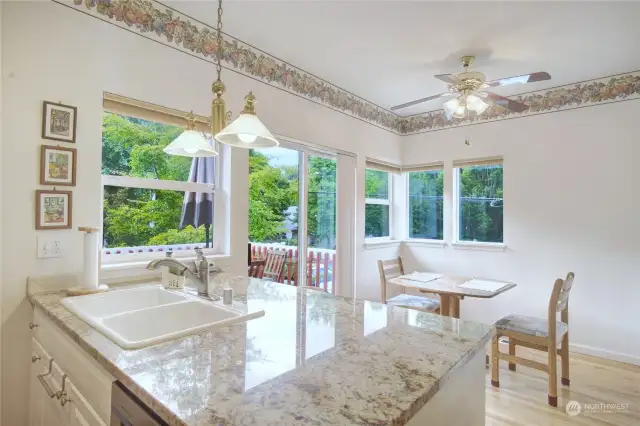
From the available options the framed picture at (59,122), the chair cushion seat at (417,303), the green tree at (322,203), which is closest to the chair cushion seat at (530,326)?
the chair cushion seat at (417,303)

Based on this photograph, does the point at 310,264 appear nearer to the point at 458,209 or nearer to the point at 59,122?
the point at 458,209

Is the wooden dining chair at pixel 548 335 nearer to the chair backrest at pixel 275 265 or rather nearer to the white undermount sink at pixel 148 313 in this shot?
the chair backrest at pixel 275 265

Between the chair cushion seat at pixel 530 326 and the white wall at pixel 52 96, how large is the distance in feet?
8.98

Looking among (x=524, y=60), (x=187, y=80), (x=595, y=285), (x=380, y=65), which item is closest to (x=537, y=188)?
(x=595, y=285)

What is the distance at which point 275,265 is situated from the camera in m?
3.28

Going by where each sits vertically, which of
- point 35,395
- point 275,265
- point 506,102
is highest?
point 506,102

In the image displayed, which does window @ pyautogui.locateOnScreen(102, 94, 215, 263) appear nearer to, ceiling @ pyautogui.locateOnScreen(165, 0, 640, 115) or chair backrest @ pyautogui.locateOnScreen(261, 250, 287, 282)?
ceiling @ pyautogui.locateOnScreen(165, 0, 640, 115)

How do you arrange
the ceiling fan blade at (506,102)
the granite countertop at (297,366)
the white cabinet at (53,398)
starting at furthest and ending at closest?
the ceiling fan blade at (506,102) → the white cabinet at (53,398) → the granite countertop at (297,366)

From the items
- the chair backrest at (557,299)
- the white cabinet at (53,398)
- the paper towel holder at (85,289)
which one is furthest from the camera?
the chair backrest at (557,299)

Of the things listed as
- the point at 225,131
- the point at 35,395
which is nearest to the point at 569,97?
the point at 225,131

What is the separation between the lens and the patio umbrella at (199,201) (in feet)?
7.92

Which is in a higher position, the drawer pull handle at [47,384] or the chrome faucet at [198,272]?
the chrome faucet at [198,272]

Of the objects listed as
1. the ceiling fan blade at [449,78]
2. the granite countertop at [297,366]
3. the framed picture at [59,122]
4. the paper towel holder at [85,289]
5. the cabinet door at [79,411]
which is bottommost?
the cabinet door at [79,411]

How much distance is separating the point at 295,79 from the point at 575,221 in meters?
2.97
